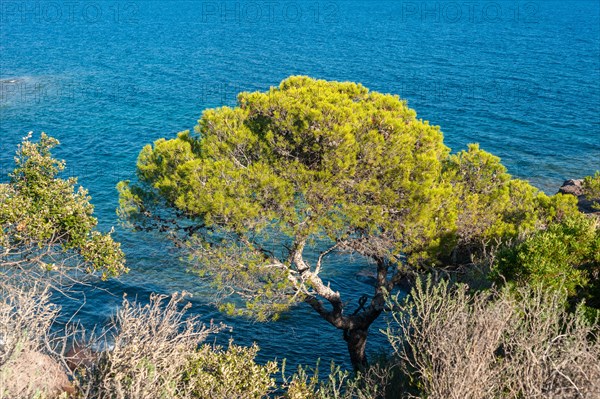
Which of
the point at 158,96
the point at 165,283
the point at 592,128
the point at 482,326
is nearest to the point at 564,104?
the point at 592,128

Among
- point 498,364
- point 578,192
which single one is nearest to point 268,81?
point 578,192

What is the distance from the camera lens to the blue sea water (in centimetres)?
4369

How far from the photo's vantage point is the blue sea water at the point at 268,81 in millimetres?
43688

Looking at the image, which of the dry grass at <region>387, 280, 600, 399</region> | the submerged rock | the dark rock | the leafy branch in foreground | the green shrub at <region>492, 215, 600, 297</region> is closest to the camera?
the dry grass at <region>387, 280, 600, 399</region>

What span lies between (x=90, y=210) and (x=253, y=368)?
32.2 ft

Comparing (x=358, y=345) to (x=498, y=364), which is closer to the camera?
(x=498, y=364)

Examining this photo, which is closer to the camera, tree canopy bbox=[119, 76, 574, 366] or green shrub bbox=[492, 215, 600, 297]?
green shrub bbox=[492, 215, 600, 297]

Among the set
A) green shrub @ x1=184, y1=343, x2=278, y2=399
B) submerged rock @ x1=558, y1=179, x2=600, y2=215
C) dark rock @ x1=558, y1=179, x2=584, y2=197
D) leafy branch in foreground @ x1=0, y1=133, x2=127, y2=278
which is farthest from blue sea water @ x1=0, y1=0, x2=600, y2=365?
green shrub @ x1=184, y1=343, x2=278, y2=399

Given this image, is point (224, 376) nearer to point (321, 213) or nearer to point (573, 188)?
point (321, 213)

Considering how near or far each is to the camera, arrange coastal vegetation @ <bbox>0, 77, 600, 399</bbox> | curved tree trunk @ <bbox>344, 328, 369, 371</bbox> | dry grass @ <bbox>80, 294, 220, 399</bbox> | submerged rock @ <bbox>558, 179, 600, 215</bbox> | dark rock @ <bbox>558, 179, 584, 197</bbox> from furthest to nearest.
Answer: dark rock @ <bbox>558, 179, 584, 197</bbox>
submerged rock @ <bbox>558, 179, 600, 215</bbox>
curved tree trunk @ <bbox>344, 328, 369, 371</bbox>
coastal vegetation @ <bbox>0, 77, 600, 399</bbox>
dry grass @ <bbox>80, 294, 220, 399</bbox>

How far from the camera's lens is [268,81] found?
92.6 metres

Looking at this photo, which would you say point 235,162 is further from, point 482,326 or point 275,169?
point 482,326

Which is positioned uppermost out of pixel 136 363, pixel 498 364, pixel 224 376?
pixel 498 364

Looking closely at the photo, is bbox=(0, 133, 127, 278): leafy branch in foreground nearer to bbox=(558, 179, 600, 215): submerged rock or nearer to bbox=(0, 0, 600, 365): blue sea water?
bbox=(0, 0, 600, 365): blue sea water
